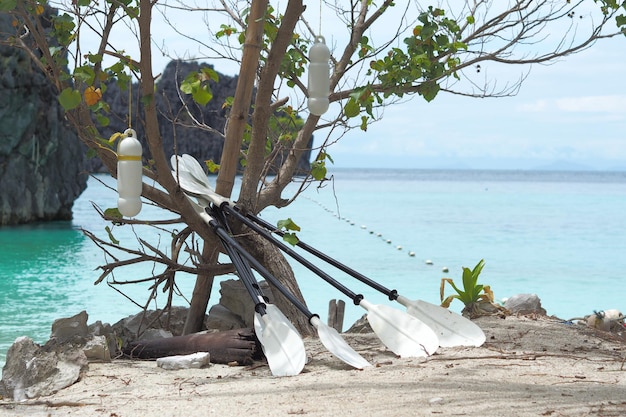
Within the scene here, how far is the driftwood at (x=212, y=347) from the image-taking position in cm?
430

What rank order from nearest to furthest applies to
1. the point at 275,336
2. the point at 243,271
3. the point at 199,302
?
the point at 275,336, the point at 243,271, the point at 199,302

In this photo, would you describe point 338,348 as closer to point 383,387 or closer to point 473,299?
point 383,387

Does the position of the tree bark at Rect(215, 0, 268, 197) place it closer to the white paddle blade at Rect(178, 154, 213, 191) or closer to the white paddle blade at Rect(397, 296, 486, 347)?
the white paddle blade at Rect(178, 154, 213, 191)

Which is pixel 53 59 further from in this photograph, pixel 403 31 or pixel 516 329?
pixel 516 329

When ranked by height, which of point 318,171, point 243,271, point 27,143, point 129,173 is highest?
point 318,171

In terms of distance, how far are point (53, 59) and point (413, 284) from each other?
840 cm

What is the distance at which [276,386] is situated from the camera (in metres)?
3.50

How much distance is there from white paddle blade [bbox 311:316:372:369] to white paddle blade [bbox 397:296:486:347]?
592 mm

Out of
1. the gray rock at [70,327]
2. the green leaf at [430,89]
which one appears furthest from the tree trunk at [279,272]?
the green leaf at [430,89]

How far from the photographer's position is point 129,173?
3.87 metres

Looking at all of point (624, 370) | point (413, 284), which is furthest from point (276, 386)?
point (413, 284)

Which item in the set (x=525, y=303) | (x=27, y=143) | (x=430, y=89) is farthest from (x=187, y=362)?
(x=27, y=143)

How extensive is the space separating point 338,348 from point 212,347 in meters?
0.86

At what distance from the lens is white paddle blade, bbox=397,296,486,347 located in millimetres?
4340
